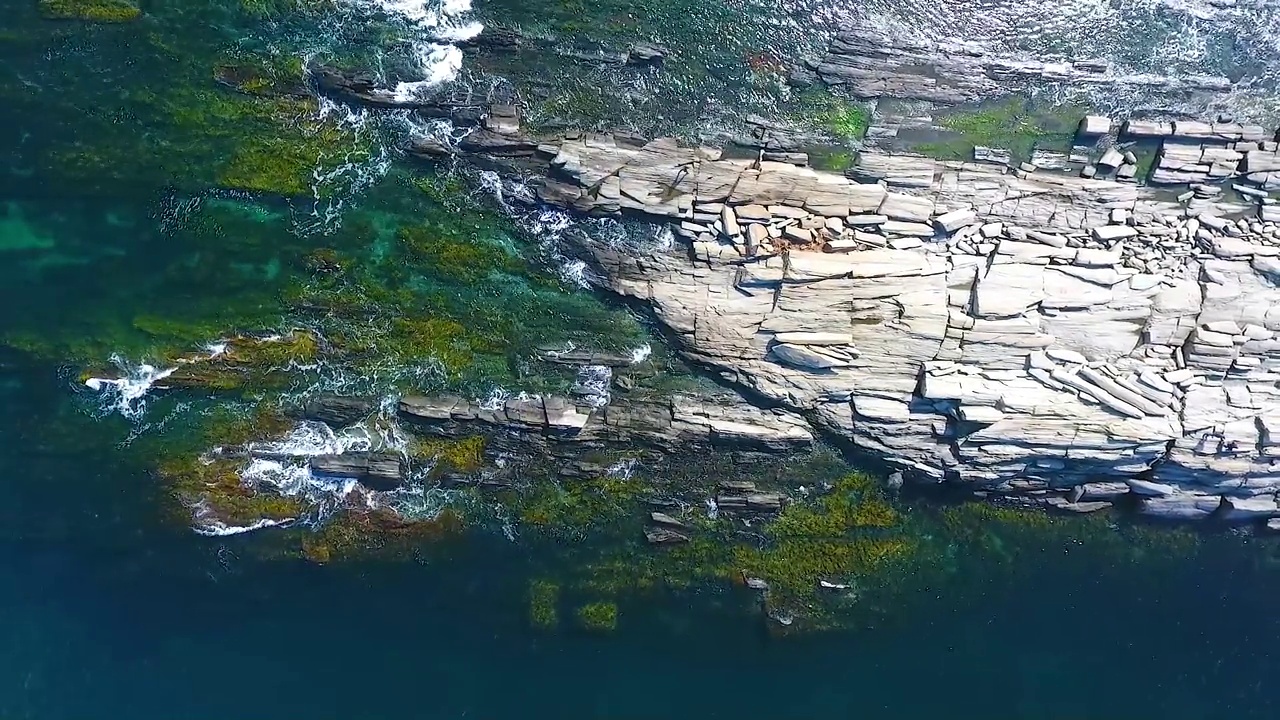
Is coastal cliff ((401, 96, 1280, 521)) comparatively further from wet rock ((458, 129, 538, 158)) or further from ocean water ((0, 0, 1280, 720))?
ocean water ((0, 0, 1280, 720))

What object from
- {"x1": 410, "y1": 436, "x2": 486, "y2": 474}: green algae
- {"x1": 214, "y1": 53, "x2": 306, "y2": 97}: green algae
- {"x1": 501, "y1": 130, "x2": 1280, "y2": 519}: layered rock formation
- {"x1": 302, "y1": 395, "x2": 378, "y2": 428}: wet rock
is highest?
{"x1": 214, "y1": 53, "x2": 306, "y2": 97}: green algae

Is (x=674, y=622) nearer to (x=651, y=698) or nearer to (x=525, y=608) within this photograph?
(x=651, y=698)

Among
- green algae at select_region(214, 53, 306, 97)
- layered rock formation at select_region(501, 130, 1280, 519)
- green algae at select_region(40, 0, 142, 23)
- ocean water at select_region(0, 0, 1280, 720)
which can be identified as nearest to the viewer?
layered rock formation at select_region(501, 130, 1280, 519)

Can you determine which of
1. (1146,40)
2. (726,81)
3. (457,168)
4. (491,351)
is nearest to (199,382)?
(491,351)

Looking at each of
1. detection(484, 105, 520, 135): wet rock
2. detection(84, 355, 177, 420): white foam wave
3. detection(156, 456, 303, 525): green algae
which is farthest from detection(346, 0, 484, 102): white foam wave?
detection(156, 456, 303, 525): green algae

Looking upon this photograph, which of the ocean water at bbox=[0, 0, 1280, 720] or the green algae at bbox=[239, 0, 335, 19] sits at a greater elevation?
the green algae at bbox=[239, 0, 335, 19]

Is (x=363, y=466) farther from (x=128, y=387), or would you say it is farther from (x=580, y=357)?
(x=128, y=387)
